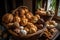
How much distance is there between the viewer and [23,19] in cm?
121

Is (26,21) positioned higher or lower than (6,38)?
higher

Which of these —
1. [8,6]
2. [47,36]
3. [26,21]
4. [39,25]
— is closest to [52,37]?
[47,36]

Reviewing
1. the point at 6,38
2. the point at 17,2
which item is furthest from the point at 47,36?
the point at 17,2

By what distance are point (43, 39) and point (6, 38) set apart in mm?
402

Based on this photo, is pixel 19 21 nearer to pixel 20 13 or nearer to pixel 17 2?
pixel 20 13

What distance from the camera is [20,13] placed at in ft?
4.13

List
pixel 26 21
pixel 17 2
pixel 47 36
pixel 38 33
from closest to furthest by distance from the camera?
pixel 38 33
pixel 26 21
pixel 47 36
pixel 17 2

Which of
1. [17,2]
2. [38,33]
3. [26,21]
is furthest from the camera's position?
[17,2]

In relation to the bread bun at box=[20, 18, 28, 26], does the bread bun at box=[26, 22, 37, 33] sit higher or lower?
lower

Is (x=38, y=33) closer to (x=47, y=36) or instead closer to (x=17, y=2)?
(x=47, y=36)

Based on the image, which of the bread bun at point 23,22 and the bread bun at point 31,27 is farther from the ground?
the bread bun at point 23,22

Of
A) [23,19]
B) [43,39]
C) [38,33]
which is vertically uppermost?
[23,19]

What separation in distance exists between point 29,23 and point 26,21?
1.5 inches

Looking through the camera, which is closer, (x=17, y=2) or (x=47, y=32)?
(x=47, y=32)
